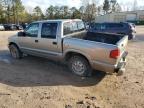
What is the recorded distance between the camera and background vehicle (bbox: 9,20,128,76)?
22.5 ft

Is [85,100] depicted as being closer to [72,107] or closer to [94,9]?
[72,107]

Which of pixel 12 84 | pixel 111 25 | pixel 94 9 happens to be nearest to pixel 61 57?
→ pixel 12 84

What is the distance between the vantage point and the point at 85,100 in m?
5.75

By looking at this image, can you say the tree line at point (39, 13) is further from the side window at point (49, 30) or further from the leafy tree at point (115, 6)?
the side window at point (49, 30)

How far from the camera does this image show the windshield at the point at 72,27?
834 cm

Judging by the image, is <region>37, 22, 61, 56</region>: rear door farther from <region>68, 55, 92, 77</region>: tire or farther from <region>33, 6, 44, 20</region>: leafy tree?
<region>33, 6, 44, 20</region>: leafy tree

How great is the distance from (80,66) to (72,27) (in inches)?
69.6

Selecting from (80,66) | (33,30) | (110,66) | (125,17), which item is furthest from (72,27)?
(125,17)

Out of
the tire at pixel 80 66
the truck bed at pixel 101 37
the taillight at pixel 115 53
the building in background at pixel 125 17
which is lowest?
the tire at pixel 80 66

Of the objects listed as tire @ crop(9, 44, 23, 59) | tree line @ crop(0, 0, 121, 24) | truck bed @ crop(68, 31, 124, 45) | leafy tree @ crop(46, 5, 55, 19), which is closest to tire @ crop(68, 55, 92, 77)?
truck bed @ crop(68, 31, 124, 45)

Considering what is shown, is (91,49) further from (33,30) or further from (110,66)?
(33,30)

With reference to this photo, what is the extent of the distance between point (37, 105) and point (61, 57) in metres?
2.88

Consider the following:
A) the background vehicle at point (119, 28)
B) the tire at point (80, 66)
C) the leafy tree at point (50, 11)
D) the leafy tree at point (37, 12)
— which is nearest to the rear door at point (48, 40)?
the tire at point (80, 66)

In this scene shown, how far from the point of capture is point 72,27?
8.70m
